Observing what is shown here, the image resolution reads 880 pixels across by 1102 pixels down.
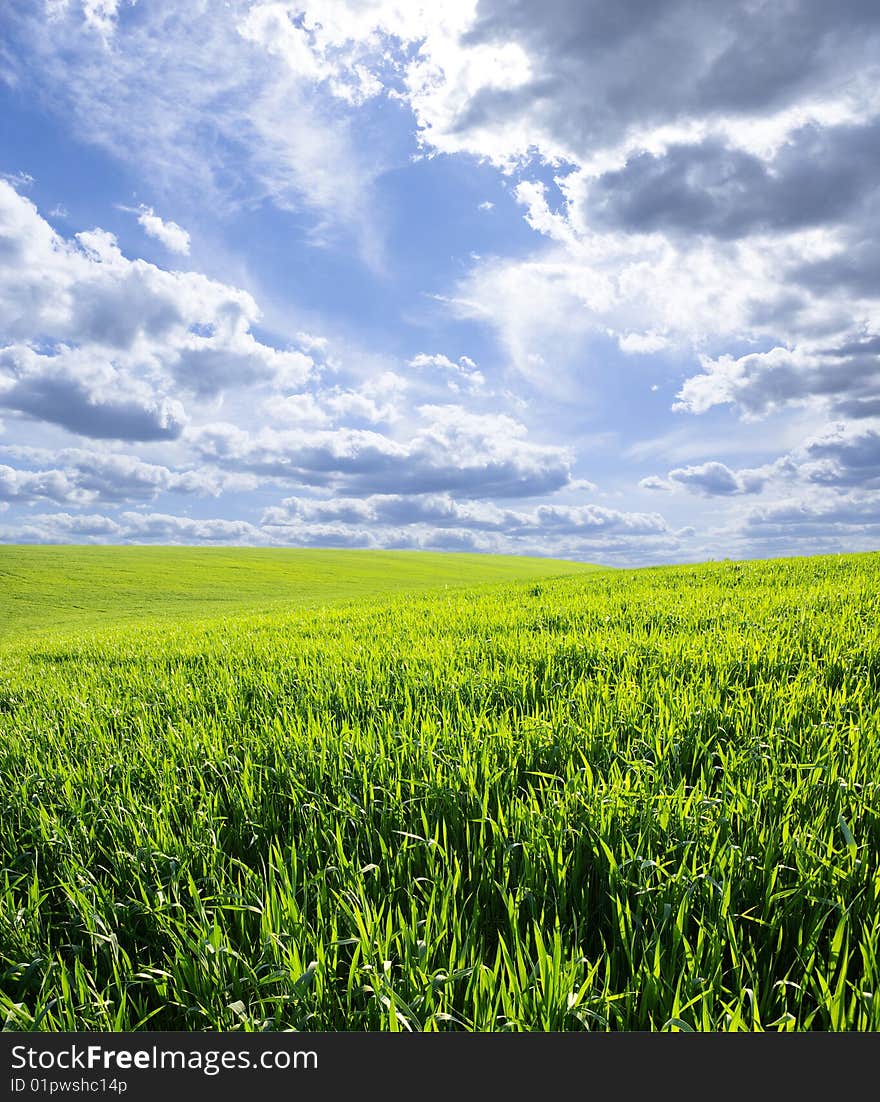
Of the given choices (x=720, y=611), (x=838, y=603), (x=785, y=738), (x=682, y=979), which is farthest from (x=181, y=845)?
(x=838, y=603)

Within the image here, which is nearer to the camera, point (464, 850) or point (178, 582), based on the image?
point (464, 850)

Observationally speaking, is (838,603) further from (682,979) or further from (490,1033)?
(490,1033)

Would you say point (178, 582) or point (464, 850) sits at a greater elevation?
point (464, 850)

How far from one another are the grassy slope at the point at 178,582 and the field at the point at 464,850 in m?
18.8

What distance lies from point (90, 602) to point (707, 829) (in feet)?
159

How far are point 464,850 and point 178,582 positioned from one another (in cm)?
5814

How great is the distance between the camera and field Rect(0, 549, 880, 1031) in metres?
1.98

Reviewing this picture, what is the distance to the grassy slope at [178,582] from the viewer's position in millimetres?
34719

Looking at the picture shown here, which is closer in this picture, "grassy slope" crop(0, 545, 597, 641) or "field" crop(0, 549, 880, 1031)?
"field" crop(0, 549, 880, 1031)

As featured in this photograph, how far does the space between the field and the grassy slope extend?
61.5 ft

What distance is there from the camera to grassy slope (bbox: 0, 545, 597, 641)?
3472cm

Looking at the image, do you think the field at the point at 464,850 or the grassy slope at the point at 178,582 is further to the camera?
the grassy slope at the point at 178,582

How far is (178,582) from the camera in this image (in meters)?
55.4

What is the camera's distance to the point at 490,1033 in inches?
65.8
